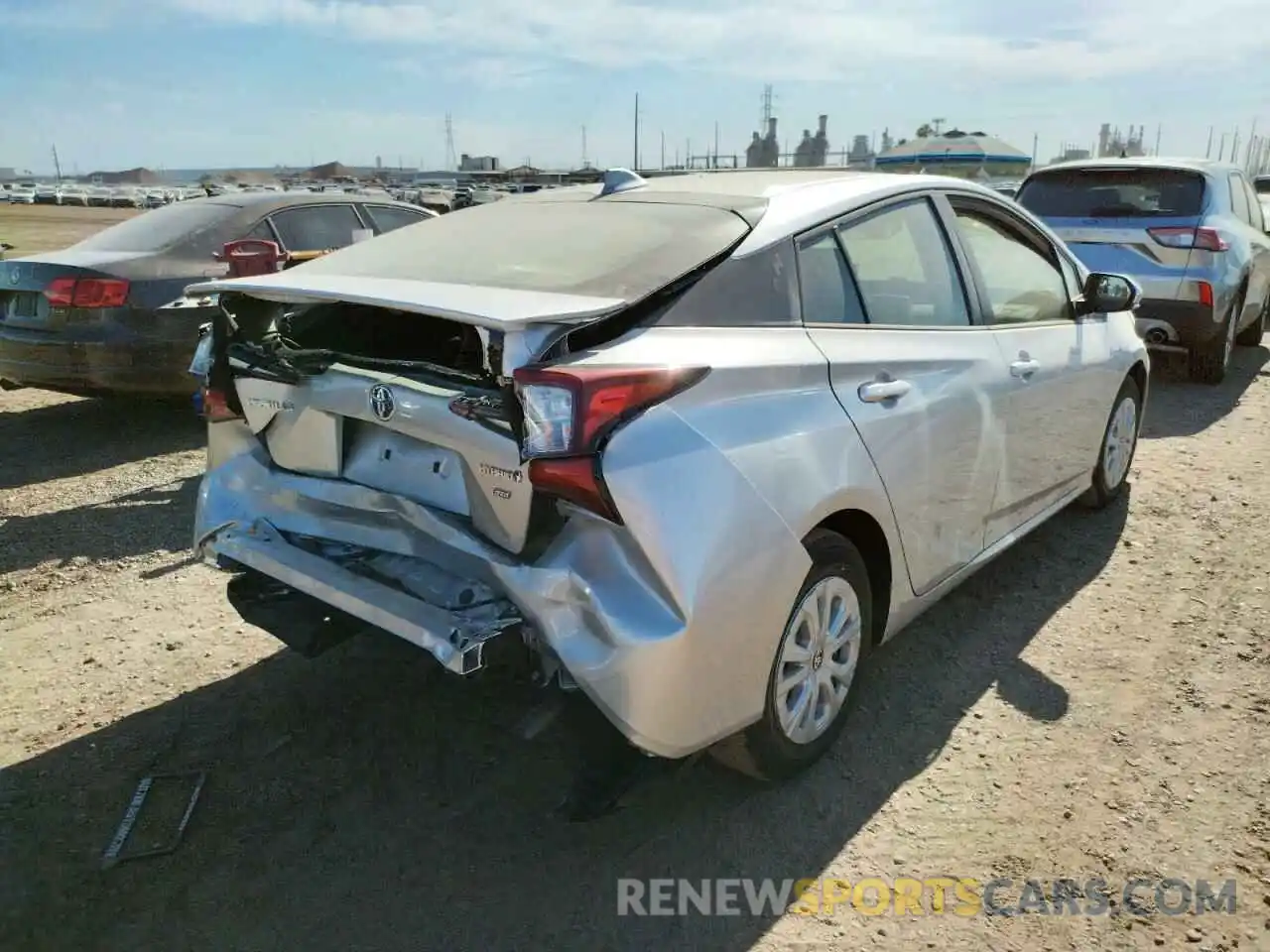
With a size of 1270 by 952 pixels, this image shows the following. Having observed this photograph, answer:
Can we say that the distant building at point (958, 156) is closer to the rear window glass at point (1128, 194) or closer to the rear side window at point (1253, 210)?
the rear side window at point (1253, 210)

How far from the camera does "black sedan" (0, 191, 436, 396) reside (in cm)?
638

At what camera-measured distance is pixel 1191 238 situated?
25.7 ft

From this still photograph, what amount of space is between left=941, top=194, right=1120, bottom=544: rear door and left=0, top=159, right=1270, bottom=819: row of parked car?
2 cm

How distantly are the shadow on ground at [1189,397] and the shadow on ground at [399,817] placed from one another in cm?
416

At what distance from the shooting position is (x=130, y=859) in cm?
270

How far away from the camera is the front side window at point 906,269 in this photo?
329 centimetres

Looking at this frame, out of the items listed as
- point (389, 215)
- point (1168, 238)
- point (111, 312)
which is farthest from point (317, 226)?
point (1168, 238)

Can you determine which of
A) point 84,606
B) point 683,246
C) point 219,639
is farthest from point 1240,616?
point 84,606

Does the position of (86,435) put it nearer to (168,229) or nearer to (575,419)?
(168,229)

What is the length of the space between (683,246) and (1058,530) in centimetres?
321

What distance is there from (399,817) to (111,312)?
16.0 feet

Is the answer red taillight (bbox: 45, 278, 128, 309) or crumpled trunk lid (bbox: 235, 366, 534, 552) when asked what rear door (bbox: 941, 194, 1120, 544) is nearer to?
crumpled trunk lid (bbox: 235, 366, 534, 552)

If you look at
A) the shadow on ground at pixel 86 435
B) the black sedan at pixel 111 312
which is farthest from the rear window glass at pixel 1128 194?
the shadow on ground at pixel 86 435

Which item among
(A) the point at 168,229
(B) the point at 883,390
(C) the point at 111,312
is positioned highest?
(A) the point at 168,229
